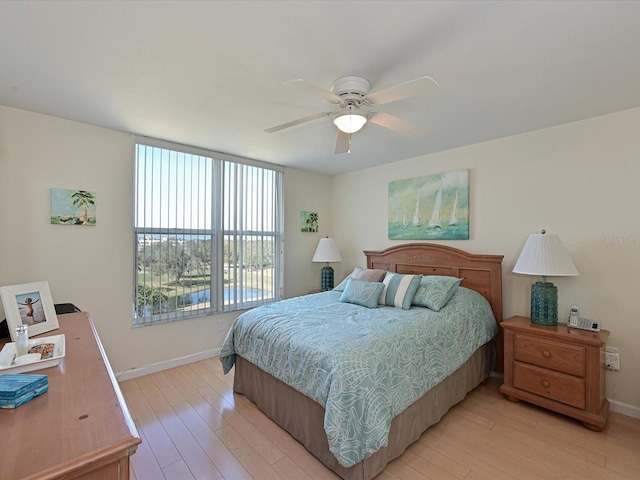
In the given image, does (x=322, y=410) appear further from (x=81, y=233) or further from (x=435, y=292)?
(x=81, y=233)

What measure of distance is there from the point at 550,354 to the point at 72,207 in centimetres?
422

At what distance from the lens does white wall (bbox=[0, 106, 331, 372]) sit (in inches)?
96.1

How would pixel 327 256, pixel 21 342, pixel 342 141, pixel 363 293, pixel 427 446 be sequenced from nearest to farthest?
pixel 21 342
pixel 427 446
pixel 342 141
pixel 363 293
pixel 327 256

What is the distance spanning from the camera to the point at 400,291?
290 centimetres

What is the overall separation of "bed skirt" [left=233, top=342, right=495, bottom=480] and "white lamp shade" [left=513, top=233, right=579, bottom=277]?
889mm

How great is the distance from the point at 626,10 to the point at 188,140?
3.28m

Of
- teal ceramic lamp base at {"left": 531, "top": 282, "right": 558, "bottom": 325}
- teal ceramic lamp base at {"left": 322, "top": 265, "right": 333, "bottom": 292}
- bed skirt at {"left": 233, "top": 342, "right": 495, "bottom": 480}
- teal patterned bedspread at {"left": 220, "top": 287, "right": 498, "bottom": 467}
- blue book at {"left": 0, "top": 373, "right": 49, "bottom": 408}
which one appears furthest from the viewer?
teal ceramic lamp base at {"left": 322, "top": 265, "right": 333, "bottom": 292}

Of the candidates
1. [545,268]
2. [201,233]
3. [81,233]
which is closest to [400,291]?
[545,268]

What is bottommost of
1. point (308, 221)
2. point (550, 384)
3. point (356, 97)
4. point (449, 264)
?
point (550, 384)

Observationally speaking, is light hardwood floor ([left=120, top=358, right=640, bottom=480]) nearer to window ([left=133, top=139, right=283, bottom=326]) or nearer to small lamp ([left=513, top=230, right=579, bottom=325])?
small lamp ([left=513, top=230, right=579, bottom=325])

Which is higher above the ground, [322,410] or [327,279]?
[327,279]

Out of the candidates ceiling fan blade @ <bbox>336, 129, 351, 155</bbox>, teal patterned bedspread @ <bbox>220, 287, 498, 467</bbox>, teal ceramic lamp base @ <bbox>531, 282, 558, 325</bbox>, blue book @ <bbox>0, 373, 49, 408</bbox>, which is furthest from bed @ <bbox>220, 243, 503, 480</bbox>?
ceiling fan blade @ <bbox>336, 129, 351, 155</bbox>

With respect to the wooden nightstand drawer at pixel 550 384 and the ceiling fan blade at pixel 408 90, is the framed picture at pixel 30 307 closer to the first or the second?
the ceiling fan blade at pixel 408 90

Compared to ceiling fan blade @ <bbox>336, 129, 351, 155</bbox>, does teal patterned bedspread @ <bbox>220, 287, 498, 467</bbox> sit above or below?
below
